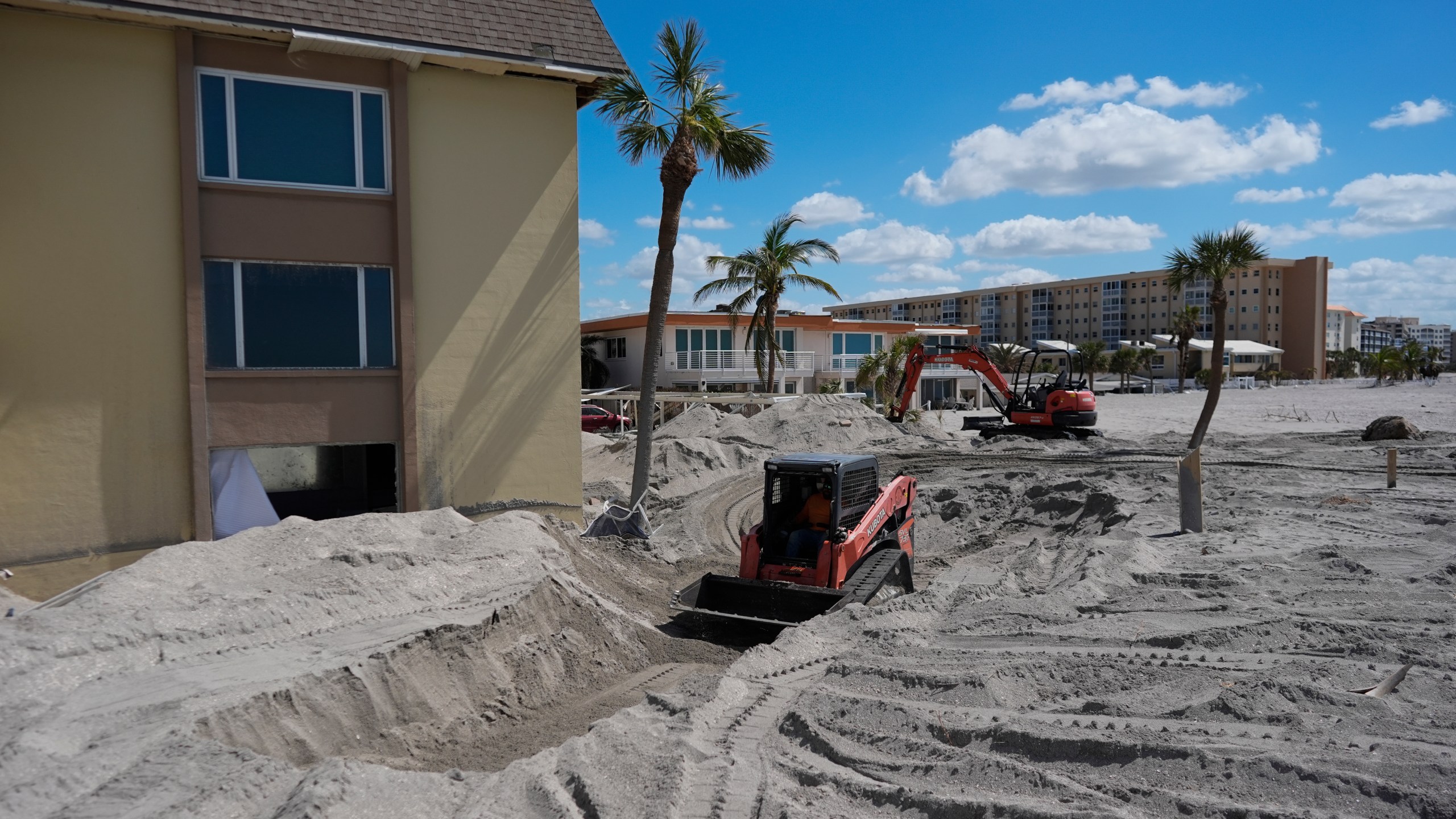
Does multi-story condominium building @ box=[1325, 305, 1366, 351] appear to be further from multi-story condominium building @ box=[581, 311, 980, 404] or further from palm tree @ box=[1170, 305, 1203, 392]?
multi-story condominium building @ box=[581, 311, 980, 404]

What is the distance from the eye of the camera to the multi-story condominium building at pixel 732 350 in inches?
1702

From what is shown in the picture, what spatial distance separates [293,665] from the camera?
24.1ft

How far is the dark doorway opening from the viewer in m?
16.4

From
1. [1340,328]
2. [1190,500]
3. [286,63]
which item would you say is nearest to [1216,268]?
[1190,500]

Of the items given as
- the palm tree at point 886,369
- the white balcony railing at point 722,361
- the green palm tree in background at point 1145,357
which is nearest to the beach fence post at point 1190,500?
the palm tree at point 886,369

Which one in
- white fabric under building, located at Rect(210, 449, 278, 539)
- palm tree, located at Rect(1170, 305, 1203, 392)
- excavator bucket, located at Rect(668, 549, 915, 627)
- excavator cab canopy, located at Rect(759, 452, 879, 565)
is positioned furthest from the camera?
palm tree, located at Rect(1170, 305, 1203, 392)

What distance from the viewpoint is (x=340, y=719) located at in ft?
23.6

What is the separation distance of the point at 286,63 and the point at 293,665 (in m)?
8.97

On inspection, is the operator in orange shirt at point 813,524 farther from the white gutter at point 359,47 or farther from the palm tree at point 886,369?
the palm tree at point 886,369

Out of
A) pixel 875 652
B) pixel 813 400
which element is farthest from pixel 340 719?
pixel 813 400

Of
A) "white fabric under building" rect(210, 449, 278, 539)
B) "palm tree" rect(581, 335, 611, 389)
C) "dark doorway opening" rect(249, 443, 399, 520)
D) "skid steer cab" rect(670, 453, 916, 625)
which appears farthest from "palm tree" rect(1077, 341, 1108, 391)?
"white fabric under building" rect(210, 449, 278, 539)

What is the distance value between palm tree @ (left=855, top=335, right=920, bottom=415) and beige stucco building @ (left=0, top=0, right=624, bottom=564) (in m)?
23.7

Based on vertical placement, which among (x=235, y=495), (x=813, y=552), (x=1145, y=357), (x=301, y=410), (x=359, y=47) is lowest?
(x=813, y=552)

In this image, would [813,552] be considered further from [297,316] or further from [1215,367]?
[1215,367]
